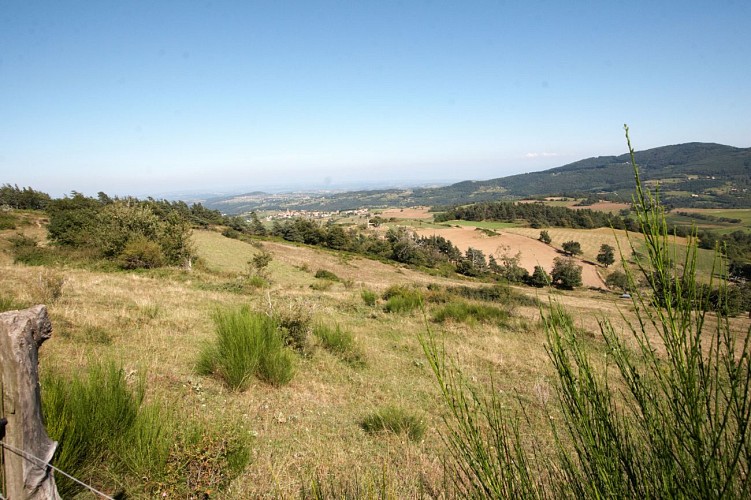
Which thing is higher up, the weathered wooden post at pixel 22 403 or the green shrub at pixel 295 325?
the weathered wooden post at pixel 22 403

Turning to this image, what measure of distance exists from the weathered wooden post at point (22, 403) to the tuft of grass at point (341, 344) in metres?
6.50

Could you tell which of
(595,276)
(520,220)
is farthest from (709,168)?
(595,276)

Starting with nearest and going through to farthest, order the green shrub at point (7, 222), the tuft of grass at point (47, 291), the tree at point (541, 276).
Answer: the tree at point (541, 276)
the tuft of grass at point (47, 291)
the green shrub at point (7, 222)

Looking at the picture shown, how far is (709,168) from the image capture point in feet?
512

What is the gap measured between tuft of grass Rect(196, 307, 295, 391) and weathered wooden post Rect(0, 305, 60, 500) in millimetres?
3901

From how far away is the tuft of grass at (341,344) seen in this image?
8.40 meters

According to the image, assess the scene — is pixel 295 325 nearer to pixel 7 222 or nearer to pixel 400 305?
pixel 400 305

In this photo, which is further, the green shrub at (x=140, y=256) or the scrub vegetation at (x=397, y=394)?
the green shrub at (x=140, y=256)

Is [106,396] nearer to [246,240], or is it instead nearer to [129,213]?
[129,213]

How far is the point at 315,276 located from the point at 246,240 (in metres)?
22.2

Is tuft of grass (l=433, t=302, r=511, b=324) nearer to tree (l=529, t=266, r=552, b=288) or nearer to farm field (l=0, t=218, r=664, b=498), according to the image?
farm field (l=0, t=218, r=664, b=498)

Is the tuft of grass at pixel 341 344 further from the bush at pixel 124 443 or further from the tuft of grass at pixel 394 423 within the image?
the bush at pixel 124 443

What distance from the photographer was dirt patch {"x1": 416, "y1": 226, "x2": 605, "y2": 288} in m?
54.3

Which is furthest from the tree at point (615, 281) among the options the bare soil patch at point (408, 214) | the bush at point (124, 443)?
the bare soil patch at point (408, 214)
